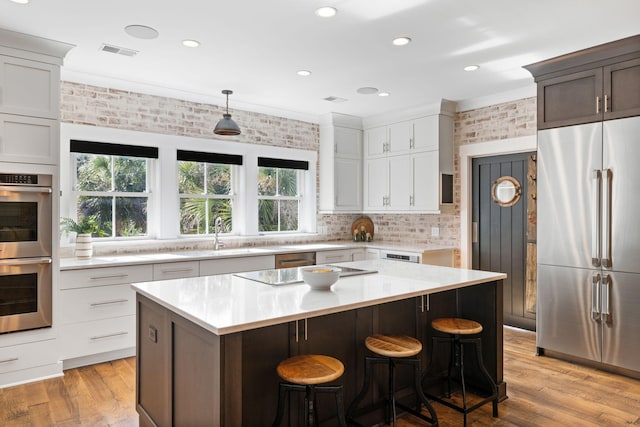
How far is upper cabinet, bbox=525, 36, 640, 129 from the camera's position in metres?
3.44

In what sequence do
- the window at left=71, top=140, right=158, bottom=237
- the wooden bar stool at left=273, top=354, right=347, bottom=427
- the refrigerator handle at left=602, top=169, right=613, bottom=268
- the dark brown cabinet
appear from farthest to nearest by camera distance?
the window at left=71, top=140, right=158, bottom=237 → the refrigerator handle at left=602, top=169, right=613, bottom=268 → the wooden bar stool at left=273, top=354, right=347, bottom=427 → the dark brown cabinet

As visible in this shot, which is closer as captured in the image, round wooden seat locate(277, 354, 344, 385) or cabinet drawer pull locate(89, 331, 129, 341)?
round wooden seat locate(277, 354, 344, 385)

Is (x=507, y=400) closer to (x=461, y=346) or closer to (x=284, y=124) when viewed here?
(x=461, y=346)

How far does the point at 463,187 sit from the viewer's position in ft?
17.5

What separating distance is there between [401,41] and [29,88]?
298 cm

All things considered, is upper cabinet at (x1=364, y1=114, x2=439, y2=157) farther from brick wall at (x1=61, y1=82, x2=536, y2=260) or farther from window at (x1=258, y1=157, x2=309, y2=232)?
window at (x1=258, y1=157, x2=309, y2=232)

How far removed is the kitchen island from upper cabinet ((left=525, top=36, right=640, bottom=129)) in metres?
1.79

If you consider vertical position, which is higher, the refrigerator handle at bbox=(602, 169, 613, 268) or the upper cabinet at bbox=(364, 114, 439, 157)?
the upper cabinet at bbox=(364, 114, 439, 157)

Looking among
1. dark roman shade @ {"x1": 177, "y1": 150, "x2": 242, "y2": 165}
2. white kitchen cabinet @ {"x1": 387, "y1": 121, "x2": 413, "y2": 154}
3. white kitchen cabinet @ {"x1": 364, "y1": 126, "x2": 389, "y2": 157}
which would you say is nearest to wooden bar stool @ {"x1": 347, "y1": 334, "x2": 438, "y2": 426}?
dark roman shade @ {"x1": 177, "y1": 150, "x2": 242, "y2": 165}

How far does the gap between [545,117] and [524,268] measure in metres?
1.75

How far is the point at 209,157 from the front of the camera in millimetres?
5203

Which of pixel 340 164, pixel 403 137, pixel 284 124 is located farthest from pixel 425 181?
pixel 284 124

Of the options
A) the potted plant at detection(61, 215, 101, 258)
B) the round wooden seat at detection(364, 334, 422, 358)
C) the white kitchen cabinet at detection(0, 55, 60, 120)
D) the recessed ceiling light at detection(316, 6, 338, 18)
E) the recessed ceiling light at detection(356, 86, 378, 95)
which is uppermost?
the recessed ceiling light at detection(356, 86, 378, 95)

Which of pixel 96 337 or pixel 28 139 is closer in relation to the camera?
pixel 28 139
